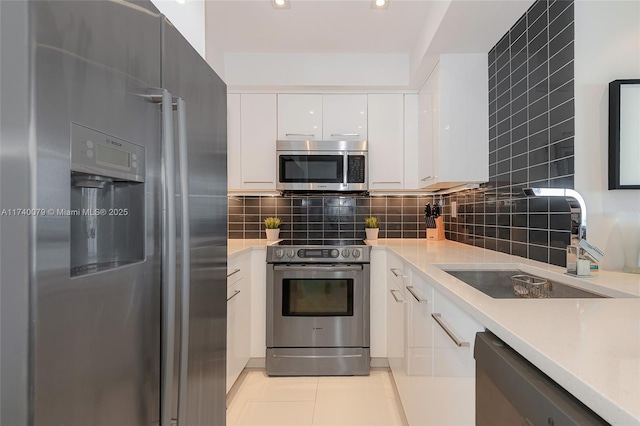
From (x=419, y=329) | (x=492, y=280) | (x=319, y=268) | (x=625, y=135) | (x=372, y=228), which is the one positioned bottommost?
(x=419, y=329)

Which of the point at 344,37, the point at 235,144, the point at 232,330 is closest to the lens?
the point at 232,330

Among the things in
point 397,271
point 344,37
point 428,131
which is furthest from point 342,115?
point 397,271

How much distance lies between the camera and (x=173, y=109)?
2.72ft

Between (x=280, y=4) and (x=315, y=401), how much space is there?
2445 millimetres

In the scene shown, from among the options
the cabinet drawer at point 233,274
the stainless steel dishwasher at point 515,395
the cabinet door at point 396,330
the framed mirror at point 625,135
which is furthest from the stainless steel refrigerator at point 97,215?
the framed mirror at point 625,135

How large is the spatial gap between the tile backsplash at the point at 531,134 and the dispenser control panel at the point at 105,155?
1.62 m

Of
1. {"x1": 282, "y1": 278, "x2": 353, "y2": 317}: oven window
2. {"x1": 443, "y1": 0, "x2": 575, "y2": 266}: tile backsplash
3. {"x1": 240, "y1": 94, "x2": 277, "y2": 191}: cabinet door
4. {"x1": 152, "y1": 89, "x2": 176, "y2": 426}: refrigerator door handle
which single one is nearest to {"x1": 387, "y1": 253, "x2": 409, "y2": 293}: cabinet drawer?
{"x1": 282, "y1": 278, "x2": 353, "y2": 317}: oven window

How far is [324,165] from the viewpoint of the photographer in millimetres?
2754

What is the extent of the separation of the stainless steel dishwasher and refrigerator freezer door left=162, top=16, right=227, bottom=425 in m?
0.72

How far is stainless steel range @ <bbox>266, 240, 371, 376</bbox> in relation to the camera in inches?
99.4

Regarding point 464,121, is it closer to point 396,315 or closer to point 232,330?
point 396,315

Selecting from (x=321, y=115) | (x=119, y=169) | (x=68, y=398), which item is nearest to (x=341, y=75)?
(x=321, y=115)

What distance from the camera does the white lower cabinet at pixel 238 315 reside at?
2076 millimetres

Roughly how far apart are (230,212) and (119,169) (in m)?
2.56
